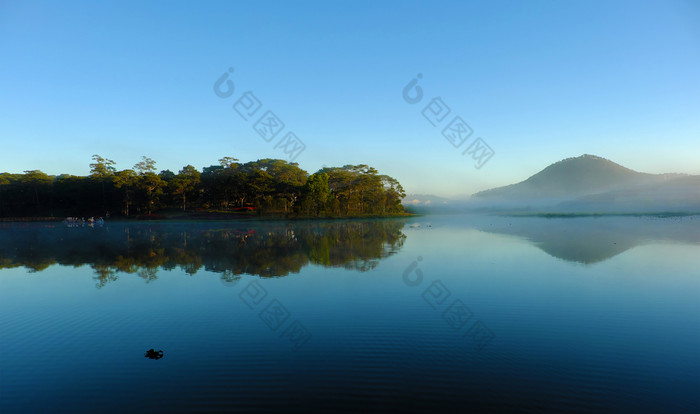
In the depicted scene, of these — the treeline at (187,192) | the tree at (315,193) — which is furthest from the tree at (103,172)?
the tree at (315,193)

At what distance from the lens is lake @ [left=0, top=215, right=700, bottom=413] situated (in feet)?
17.3

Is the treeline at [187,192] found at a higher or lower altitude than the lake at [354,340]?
higher

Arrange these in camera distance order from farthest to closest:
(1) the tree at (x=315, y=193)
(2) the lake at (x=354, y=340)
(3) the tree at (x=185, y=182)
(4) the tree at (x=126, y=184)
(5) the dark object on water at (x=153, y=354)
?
(4) the tree at (x=126, y=184) < (3) the tree at (x=185, y=182) < (1) the tree at (x=315, y=193) < (5) the dark object on water at (x=153, y=354) < (2) the lake at (x=354, y=340)

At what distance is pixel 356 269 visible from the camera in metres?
15.3

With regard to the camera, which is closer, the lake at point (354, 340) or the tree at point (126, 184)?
the lake at point (354, 340)

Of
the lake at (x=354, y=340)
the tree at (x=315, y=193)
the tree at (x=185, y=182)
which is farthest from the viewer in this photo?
the tree at (x=185, y=182)

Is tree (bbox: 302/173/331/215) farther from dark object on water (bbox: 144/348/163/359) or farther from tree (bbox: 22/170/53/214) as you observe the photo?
dark object on water (bbox: 144/348/163/359)

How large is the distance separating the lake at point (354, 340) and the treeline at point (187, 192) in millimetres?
58923

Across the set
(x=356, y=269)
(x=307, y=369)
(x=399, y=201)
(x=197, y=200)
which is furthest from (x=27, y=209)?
(x=307, y=369)

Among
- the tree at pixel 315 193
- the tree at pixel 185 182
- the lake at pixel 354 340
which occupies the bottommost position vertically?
the lake at pixel 354 340

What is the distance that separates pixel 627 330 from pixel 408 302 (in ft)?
16.3

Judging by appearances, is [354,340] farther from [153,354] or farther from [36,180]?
[36,180]

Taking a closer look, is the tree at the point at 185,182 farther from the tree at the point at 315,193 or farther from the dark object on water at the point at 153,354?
the dark object on water at the point at 153,354

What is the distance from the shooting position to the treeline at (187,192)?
73.3 meters
